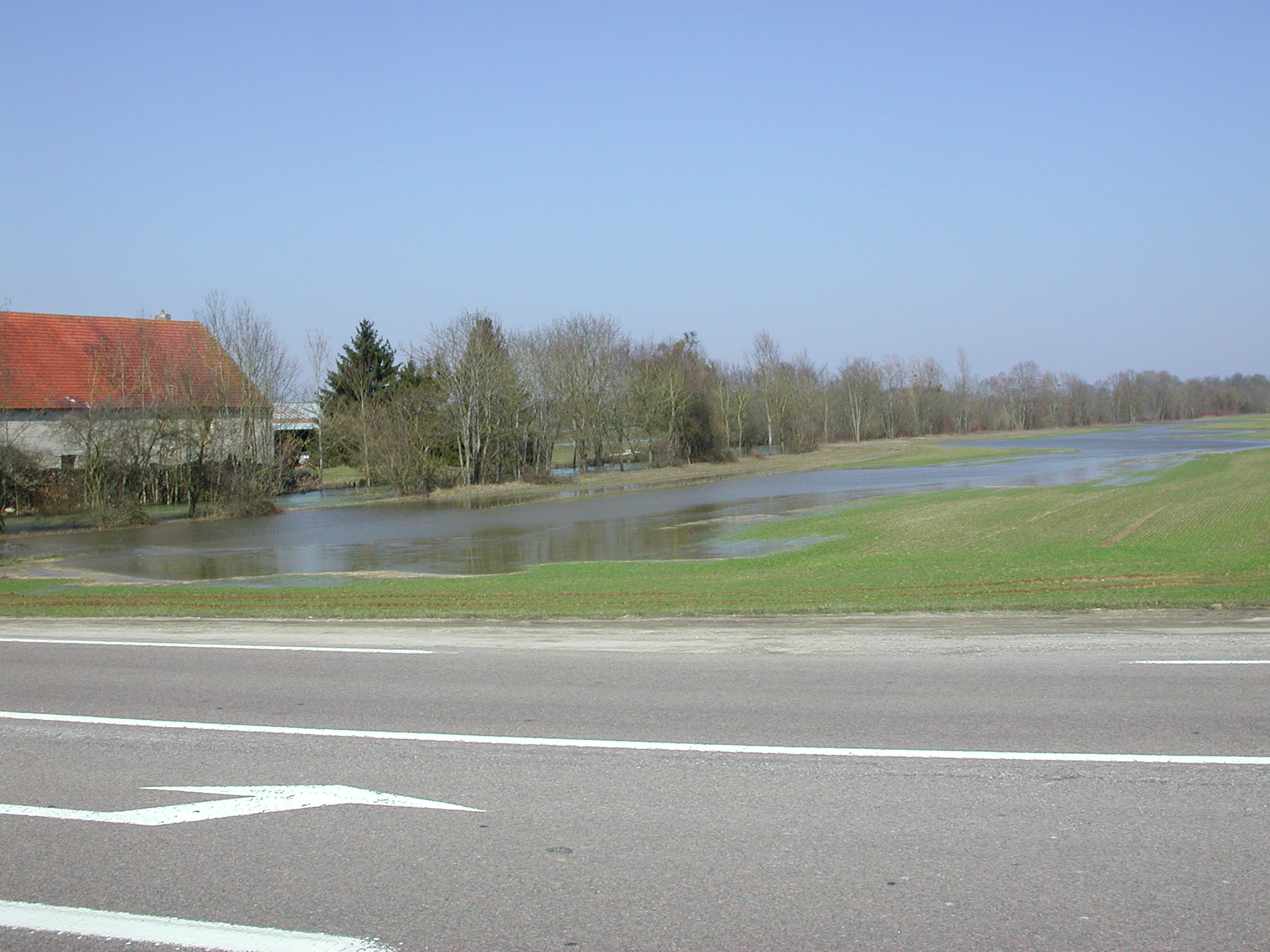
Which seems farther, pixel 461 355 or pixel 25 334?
pixel 461 355

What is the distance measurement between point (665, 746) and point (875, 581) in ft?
38.8

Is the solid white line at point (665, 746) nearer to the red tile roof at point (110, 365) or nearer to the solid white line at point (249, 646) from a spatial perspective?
the solid white line at point (249, 646)

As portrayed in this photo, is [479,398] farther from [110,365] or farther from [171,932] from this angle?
[171,932]

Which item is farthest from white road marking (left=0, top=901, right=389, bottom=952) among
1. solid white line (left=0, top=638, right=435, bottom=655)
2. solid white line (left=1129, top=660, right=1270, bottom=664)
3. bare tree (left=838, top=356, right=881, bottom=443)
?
bare tree (left=838, top=356, right=881, bottom=443)

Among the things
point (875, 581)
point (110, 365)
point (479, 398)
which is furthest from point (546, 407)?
point (875, 581)

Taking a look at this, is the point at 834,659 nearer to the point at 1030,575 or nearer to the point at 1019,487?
the point at 1030,575

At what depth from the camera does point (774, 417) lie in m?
106

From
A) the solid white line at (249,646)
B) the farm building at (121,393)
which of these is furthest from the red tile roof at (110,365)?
the solid white line at (249,646)

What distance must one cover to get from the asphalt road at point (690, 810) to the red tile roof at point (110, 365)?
4461 centimetres

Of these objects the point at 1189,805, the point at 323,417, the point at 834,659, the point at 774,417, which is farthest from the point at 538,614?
the point at 774,417

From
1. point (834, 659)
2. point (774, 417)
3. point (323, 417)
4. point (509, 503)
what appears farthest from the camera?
point (774, 417)

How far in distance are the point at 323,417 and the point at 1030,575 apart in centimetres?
5788

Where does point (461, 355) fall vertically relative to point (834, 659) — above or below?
above

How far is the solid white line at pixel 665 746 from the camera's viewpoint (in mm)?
6594
